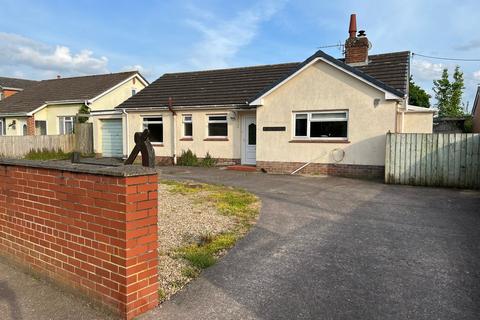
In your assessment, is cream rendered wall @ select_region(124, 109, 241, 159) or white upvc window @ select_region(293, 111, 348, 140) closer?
white upvc window @ select_region(293, 111, 348, 140)

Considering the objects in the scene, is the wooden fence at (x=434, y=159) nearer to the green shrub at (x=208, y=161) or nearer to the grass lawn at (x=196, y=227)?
the grass lawn at (x=196, y=227)

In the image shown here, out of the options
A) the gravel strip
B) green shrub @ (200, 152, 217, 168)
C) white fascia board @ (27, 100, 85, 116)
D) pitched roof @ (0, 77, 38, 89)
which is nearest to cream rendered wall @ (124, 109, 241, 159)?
green shrub @ (200, 152, 217, 168)

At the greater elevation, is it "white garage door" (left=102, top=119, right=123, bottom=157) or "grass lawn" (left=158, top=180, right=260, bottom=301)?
"white garage door" (left=102, top=119, right=123, bottom=157)

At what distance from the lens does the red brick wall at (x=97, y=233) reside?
10.8ft

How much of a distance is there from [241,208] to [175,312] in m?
4.39

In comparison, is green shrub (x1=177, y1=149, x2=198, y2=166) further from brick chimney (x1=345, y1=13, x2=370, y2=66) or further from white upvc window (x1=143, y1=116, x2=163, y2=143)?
brick chimney (x1=345, y1=13, x2=370, y2=66)

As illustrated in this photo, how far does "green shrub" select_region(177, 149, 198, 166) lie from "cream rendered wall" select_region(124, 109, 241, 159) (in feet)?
0.65

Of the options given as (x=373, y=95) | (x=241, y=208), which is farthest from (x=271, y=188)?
(x=373, y=95)

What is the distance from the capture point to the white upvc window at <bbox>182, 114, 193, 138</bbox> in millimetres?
17578

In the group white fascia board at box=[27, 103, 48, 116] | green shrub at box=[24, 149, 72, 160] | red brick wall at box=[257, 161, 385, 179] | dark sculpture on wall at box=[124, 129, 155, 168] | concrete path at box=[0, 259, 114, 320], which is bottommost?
concrete path at box=[0, 259, 114, 320]

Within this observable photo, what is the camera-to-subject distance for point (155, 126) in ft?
61.0

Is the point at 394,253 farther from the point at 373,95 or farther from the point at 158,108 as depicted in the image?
the point at 158,108

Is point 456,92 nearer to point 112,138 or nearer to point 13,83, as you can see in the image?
point 112,138

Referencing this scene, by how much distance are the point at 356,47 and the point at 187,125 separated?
836 centimetres
